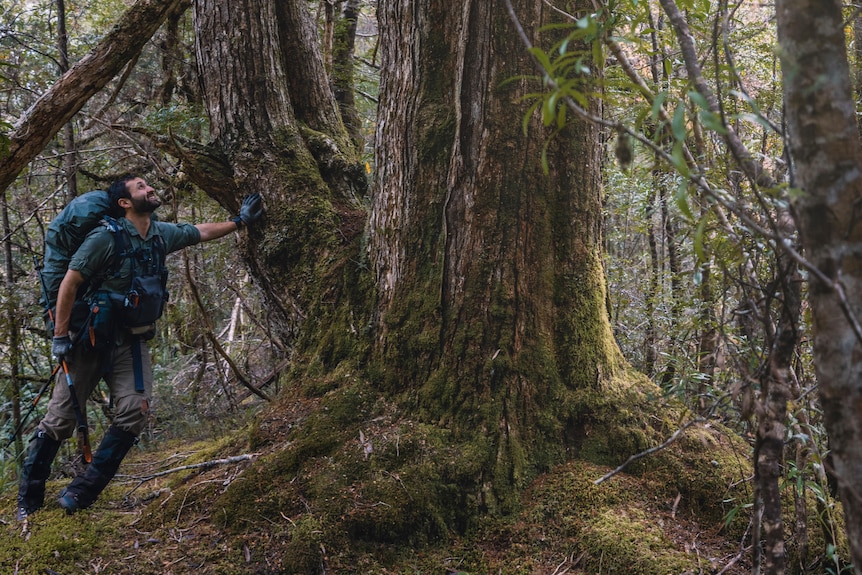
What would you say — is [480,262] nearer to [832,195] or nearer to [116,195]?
[832,195]

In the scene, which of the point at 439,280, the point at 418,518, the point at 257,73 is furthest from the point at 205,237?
the point at 418,518

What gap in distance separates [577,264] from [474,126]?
1.03 meters

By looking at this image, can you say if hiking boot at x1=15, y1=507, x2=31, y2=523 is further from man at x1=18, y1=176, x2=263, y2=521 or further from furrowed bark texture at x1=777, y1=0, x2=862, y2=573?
furrowed bark texture at x1=777, y1=0, x2=862, y2=573

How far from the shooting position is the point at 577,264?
340 cm

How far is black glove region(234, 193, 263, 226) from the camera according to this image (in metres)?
4.32

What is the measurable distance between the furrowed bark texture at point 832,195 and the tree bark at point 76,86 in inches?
156

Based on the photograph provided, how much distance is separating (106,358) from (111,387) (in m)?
0.22

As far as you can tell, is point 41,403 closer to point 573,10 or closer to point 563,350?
point 563,350

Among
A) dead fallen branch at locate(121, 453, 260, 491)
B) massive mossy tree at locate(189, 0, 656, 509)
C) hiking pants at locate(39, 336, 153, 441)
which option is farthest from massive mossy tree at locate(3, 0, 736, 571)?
hiking pants at locate(39, 336, 153, 441)

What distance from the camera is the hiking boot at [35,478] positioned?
3705mm

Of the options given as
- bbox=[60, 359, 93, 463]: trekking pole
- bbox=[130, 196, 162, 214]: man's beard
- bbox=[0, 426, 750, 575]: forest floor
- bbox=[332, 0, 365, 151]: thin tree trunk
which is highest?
bbox=[332, 0, 365, 151]: thin tree trunk

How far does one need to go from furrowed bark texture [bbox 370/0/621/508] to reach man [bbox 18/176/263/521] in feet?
5.48

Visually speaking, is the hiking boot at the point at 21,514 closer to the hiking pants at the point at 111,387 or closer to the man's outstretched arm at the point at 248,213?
the hiking pants at the point at 111,387

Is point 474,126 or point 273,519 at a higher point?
point 474,126
